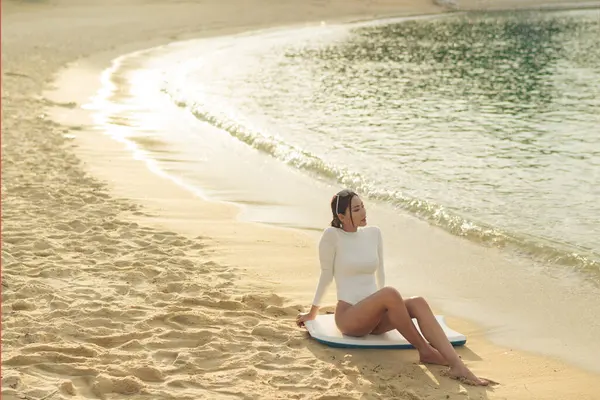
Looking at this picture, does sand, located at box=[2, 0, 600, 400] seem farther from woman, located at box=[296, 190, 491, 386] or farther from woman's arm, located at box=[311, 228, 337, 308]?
woman's arm, located at box=[311, 228, 337, 308]

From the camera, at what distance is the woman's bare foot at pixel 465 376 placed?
255 inches

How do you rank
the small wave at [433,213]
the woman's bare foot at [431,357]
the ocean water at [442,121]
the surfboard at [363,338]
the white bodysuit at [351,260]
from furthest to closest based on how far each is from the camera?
the ocean water at [442,121] < the small wave at [433,213] < the white bodysuit at [351,260] < the surfboard at [363,338] < the woman's bare foot at [431,357]

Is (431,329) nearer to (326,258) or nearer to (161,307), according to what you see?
(326,258)

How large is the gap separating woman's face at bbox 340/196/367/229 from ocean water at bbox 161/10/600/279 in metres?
3.66

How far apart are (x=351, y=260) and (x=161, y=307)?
5.88 feet

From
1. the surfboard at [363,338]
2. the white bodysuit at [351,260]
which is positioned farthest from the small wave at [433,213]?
the white bodysuit at [351,260]

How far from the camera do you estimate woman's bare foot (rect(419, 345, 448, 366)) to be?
6809 mm

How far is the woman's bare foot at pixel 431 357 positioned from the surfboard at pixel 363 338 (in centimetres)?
28

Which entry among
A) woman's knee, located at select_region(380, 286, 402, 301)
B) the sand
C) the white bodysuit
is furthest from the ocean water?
woman's knee, located at select_region(380, 286, 402, 301)

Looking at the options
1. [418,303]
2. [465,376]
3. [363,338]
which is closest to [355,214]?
[418,303]

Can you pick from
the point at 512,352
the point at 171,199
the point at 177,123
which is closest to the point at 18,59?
the point at 177,123

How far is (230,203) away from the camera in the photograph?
495 inches

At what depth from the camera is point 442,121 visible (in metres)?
21.0

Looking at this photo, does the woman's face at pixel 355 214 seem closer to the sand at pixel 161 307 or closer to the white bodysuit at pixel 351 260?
the white bodysuit at pixel 351 260
